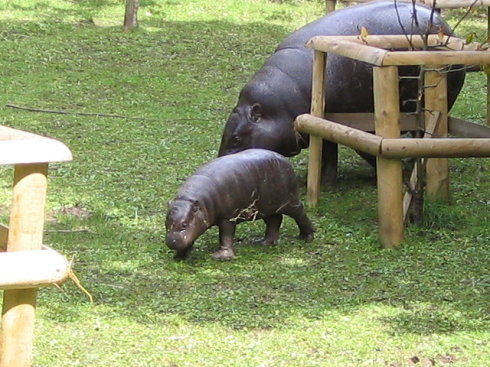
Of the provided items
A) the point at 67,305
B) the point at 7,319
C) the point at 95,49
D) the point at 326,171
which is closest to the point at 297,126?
the point at 326,171

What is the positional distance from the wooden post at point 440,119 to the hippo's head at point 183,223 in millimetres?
1588

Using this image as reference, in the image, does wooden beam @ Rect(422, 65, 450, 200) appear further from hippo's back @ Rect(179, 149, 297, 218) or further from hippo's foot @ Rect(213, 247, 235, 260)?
hippo's foot @ Rect(213, 247, 235, 260)

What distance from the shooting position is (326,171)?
25.7 ft

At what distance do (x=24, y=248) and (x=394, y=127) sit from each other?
3.05m

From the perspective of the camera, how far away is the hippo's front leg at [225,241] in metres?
6.09

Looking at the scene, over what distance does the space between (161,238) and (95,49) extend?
6.27 metres

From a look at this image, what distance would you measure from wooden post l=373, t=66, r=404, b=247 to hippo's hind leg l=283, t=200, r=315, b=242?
0.42 m

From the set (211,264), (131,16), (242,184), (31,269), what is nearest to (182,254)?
(211,264)

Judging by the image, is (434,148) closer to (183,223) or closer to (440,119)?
(440,119)

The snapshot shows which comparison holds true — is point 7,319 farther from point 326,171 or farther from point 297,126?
point 326,171

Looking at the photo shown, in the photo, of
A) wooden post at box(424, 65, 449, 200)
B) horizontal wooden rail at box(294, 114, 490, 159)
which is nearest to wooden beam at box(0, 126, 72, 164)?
horizontal wooden rail at box(294, 114, 490, 159)

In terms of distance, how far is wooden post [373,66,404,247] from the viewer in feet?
19.9

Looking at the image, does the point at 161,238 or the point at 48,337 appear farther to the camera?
the point at 161,238

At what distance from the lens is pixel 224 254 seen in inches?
240
